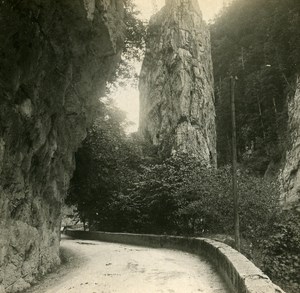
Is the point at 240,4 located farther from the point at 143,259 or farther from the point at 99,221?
the point at 143,259

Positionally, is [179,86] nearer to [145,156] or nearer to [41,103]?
[145,156]

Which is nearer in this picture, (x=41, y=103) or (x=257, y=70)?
(x=41, y=103)

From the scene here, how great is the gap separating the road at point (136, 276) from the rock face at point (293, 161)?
48.9ft

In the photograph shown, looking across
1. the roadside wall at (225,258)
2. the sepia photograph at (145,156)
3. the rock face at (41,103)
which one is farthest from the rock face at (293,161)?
the rock face at (41,103)

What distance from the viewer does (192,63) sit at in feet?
123

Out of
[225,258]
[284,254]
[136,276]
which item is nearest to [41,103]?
[136,276]

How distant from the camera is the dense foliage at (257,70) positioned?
33625 millimetres

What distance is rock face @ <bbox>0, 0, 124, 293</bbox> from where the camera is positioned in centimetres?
846

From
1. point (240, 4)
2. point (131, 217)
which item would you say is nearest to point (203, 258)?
point (131, 217)

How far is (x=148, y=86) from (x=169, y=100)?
16.6ft

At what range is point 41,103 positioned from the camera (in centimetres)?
1048

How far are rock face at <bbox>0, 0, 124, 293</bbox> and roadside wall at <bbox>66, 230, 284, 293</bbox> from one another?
471cm

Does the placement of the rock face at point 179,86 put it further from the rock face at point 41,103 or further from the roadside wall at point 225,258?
the rock face at point 41,103

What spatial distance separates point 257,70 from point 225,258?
109 feet
